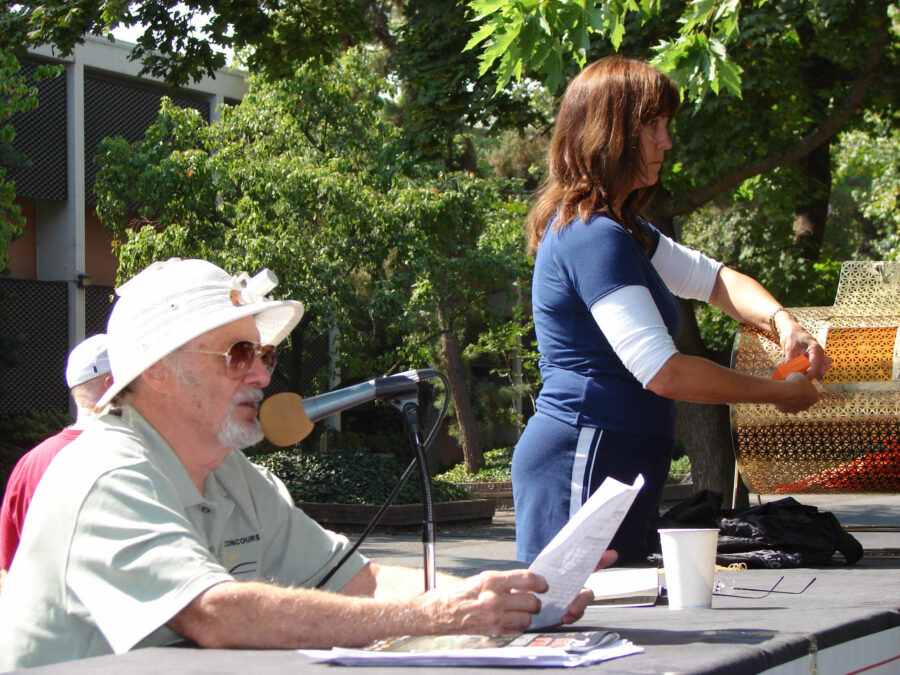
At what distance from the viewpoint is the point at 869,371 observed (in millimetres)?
6145

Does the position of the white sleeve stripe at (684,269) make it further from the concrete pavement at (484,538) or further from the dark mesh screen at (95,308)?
the dark mesh screen at (95,308)

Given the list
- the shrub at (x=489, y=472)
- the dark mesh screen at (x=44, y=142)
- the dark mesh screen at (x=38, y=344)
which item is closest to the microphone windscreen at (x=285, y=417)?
the shrub at (x=489, y=472)

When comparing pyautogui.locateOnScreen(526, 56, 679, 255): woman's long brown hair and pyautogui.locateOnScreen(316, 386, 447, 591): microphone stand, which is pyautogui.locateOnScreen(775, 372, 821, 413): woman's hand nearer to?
pyautogui.locateOnScreen(526, 56, 679, 255): woman's long brown hair

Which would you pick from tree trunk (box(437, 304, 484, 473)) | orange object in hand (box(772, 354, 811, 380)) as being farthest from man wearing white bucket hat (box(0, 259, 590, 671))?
tree trunk (box(437, 304, 484, 473))

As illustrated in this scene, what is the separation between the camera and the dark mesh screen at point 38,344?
20.2 m

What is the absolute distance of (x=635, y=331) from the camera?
258 centimetres

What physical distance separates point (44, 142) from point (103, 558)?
20.9 metres

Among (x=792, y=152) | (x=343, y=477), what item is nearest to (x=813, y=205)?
(x=792, y=152)

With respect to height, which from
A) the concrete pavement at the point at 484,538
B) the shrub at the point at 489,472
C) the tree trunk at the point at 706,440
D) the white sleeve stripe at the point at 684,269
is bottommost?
the shrub at the point at 489,472

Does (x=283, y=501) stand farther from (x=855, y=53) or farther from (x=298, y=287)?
(x=298, y=287)

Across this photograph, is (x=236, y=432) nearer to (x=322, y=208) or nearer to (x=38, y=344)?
(x=322, y=208)

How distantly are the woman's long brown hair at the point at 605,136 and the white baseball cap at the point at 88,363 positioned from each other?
7.83 feet

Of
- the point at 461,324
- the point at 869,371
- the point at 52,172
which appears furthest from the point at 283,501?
the point at 52,172

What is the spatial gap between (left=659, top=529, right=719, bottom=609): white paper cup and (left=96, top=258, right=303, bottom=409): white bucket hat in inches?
40.2
